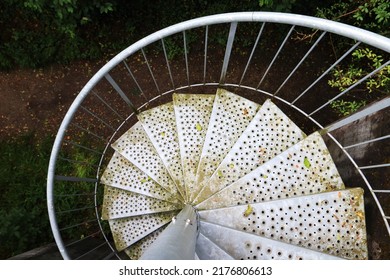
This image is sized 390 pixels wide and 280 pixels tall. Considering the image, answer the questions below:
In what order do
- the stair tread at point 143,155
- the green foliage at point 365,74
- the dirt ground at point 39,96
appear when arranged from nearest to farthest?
the green foliage at point 365,74
the stair tread at point 143,155
the dirt ground at point 39,96

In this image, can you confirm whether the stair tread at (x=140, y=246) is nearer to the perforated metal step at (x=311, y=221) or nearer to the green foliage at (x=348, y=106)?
the perforated metal step at (x=311, y=221)

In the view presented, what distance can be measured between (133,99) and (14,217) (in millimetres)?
2472

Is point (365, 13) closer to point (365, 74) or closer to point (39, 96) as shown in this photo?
point (365, 74)

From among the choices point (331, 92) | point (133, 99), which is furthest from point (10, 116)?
point (331, 92)

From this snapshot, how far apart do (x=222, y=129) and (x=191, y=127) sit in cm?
41

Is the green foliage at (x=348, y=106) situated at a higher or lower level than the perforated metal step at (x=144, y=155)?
higher

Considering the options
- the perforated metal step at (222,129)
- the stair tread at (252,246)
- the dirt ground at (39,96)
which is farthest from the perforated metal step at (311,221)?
the dirt ground at (39,96)

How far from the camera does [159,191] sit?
4426 mm

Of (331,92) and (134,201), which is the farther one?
(331,92)

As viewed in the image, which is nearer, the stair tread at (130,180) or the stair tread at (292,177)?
the stair tread at (292,177)

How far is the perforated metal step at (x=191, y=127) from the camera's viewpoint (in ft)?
13.5

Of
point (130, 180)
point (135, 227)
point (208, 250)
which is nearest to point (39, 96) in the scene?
point (130, 180)

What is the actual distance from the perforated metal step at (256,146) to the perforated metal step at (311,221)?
0.37 meters
